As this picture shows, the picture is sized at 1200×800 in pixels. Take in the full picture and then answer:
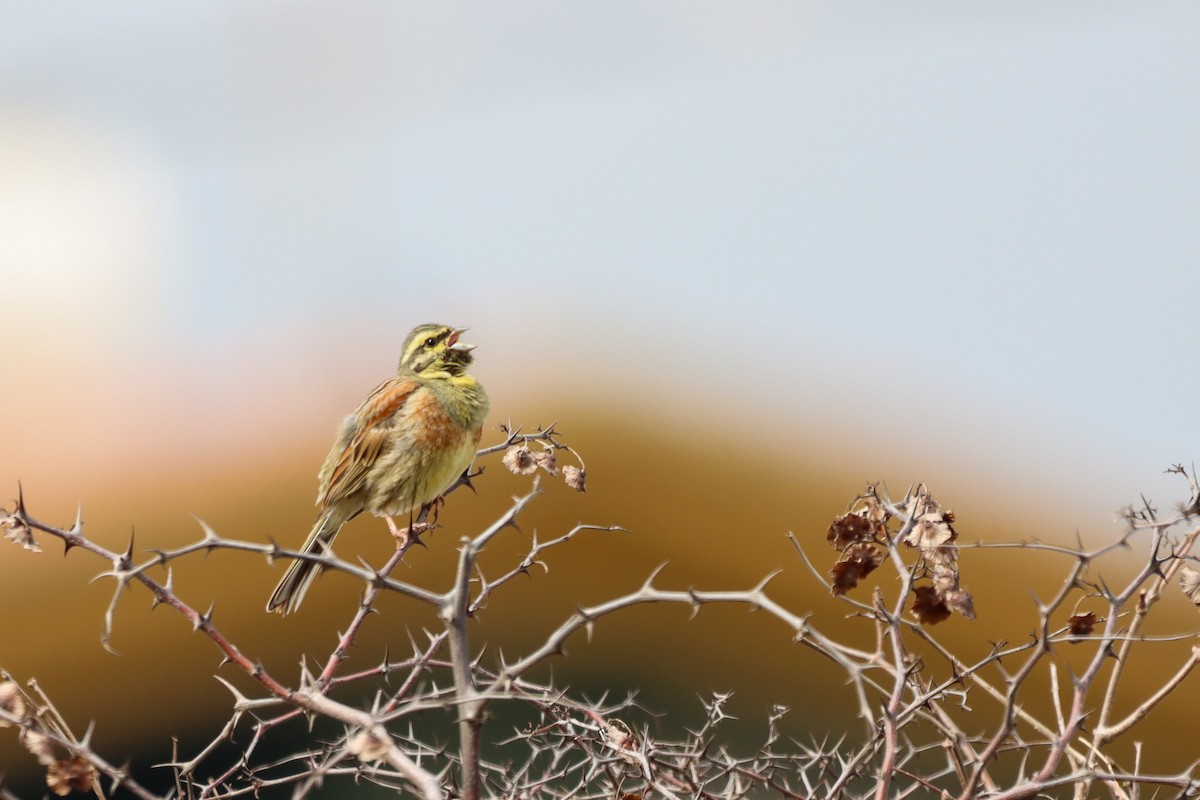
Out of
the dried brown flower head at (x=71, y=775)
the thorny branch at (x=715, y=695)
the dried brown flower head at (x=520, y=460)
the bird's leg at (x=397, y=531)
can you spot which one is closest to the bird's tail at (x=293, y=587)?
the bird's leg at (x=397, y=531)

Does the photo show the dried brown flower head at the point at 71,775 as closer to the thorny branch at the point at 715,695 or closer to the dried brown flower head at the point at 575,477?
the thorny branch at the point at 715,695

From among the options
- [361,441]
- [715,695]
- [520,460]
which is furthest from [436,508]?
[715,695]

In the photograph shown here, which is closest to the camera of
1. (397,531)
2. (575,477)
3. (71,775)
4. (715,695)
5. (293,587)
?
(71,775)

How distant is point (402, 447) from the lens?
2885 millimetres

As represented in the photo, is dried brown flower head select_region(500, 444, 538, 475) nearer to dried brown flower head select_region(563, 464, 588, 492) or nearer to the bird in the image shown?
dried brown flower head select_region(563, 464, 588, 492)

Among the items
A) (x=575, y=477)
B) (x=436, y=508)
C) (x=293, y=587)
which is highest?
(x=575, y=477)

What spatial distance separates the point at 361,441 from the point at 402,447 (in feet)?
0.40

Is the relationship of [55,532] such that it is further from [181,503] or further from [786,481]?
[786,481]

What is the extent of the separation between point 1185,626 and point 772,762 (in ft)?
4.86

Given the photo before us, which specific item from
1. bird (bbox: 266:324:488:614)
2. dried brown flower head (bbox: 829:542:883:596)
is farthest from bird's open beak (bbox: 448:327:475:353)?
dried brown flower head (bbox: 829:542:883:596)

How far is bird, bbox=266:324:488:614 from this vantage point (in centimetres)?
289

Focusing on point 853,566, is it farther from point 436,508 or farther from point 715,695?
point 436,508

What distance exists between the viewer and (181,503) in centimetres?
303

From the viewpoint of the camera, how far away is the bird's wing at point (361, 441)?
9.55ft
